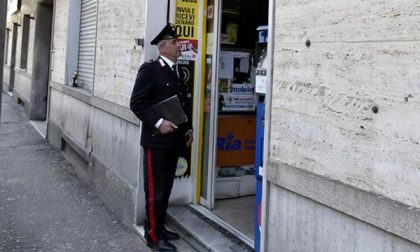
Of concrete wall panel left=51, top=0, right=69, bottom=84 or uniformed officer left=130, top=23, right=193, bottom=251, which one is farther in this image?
concrete wall panel left=51, top=0, right=69, bottom=84

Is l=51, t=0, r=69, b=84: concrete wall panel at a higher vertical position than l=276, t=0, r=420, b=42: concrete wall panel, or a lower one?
higher

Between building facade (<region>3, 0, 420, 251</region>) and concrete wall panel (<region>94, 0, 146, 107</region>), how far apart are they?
3 centimetres

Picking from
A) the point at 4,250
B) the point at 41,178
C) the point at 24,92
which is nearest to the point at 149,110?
the point at 4,250

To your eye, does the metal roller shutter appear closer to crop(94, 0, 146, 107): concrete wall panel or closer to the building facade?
crop(94, 0, 146, 107): concrete wall panel

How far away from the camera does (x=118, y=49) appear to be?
19.5 ft

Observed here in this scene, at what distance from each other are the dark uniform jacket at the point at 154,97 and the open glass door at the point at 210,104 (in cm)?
A: 58

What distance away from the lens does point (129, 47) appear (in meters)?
5.57

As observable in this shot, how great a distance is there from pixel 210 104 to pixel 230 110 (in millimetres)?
529

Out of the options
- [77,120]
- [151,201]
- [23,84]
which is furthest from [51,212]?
[23,84]

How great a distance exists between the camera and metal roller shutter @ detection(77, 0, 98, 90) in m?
7.77

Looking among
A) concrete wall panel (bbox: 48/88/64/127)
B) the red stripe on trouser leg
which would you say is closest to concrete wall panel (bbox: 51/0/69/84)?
concrete wall panel (bbox: 48/88/64/127)

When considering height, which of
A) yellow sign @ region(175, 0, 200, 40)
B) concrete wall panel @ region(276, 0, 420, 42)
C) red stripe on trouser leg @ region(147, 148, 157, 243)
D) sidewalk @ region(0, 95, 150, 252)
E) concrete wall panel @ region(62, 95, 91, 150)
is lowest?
sidewalk @ region(0, 95, 150, 252)

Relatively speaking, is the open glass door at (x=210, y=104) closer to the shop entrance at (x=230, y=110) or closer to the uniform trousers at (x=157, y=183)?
the shop entrance at (x=230, y=110)

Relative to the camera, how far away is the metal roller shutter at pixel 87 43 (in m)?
7.77
